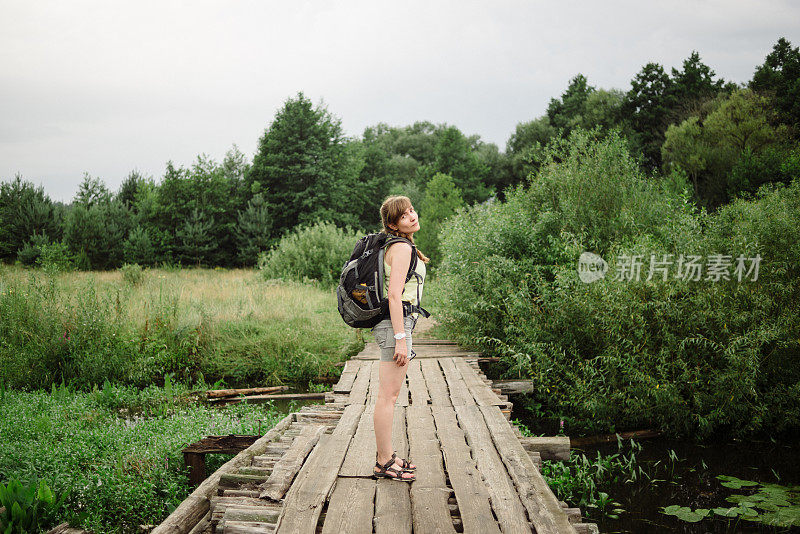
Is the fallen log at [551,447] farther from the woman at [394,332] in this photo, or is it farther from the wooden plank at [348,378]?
the wooden plank at [348,378]

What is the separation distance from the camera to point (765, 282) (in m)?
7.88

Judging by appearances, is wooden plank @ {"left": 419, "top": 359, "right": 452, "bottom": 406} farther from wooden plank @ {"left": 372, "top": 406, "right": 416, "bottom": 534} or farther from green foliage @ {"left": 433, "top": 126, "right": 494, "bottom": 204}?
green foliage @ {"left": 433, "top": 126, "right": 494, "bottom": 204}

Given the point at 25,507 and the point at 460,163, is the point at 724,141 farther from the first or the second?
the point at 25,507

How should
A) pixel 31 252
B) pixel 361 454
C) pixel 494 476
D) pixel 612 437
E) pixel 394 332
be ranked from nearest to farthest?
pixel 394 332
pixel 494 476
pixel 361 454
pixel 612 437
pixel 31 252

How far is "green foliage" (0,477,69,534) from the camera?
4.42 m

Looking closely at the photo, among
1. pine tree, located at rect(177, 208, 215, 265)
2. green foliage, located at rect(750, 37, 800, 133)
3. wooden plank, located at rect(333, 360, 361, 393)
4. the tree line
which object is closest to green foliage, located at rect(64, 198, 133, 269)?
the tree line

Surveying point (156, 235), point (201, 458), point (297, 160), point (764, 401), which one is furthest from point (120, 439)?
point (297, 160)

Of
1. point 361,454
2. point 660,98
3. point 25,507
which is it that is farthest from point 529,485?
point 660,98

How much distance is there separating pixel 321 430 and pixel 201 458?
4.92 ft

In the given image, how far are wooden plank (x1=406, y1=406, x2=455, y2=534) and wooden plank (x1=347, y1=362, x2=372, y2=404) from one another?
0.95 meters

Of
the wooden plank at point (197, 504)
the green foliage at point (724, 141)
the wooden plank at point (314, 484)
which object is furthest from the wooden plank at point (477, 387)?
the green foliage at point (724, 141)

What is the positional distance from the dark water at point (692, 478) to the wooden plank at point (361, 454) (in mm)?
2761

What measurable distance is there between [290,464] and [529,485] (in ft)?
5.67

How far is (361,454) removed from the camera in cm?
423
